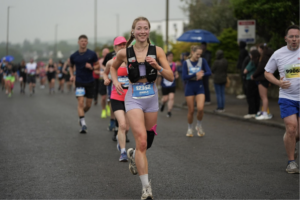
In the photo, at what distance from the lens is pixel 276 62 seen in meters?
7.36

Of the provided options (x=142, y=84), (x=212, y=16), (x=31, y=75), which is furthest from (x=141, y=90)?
(x=212, y=16)

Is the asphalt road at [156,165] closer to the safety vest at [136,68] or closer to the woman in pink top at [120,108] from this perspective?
the woman in pink top at [120,108]

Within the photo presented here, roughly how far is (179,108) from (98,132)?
7949 millimetres

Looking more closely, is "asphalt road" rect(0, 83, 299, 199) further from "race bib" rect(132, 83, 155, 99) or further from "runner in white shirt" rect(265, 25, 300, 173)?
"race bib" rect(132, 83, 155, 99)

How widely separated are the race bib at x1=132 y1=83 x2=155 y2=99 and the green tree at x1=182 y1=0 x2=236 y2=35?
99.9 ft

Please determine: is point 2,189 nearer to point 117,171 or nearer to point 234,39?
point 117,171

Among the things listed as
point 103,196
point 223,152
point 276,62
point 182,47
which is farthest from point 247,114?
point 182,47

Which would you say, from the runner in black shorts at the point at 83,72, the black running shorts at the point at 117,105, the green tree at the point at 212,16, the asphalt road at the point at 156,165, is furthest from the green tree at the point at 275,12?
the green tree at the point at 212,16

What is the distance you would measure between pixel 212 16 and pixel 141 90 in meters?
32.3

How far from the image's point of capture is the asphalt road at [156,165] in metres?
6.12

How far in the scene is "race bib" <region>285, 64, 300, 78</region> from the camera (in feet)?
23.6

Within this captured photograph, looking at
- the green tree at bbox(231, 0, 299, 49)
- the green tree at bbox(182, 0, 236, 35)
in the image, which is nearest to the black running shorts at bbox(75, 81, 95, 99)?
the green tree at bbox(231, 0, 299, 49)

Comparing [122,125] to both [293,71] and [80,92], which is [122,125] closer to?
[293,71]

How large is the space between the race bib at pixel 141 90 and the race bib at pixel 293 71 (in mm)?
2292
